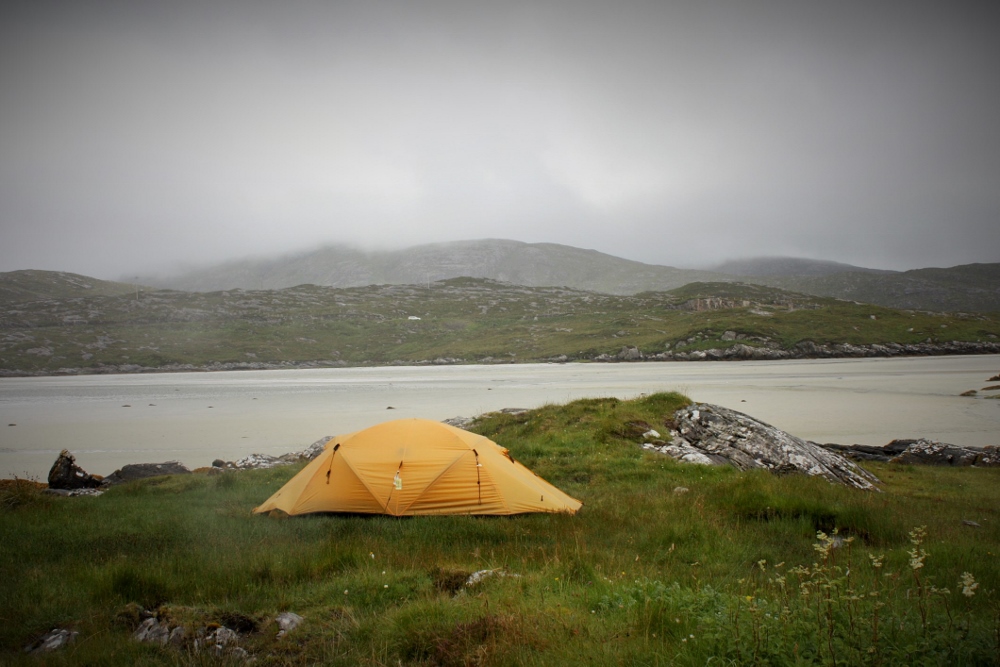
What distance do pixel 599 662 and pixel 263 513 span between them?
9045 mm

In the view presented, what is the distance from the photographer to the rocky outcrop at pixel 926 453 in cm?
1875

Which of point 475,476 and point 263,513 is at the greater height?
point 475,476

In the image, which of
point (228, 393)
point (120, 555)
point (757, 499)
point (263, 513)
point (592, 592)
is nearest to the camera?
point (592, 592)

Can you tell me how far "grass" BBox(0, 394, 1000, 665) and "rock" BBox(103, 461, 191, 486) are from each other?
4583mm

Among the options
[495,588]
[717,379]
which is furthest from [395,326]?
[495,588]

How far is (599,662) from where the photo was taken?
4.55 meters

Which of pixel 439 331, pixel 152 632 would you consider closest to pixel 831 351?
pixel 439 331

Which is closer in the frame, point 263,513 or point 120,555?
point 120,555

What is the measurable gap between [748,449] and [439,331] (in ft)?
424

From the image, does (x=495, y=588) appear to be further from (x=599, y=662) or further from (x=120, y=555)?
(x=120, y=555)

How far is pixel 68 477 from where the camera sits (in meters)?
16.3

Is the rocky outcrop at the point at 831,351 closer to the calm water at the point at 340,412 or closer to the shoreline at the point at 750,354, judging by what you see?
the shoreline at the point at 750,354

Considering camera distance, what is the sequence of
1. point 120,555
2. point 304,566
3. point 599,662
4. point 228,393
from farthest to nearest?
point 228,393, point 120,555, point 304,566, point 599,662

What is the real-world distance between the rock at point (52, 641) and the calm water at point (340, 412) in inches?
645
